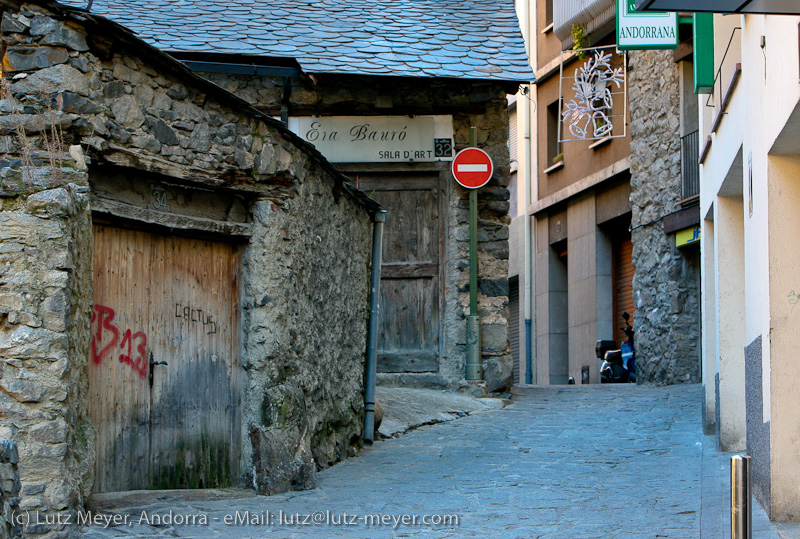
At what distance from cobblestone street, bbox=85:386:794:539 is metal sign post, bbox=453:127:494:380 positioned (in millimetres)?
1577

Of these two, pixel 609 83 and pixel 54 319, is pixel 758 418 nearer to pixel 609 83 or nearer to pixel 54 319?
pixel 54 319

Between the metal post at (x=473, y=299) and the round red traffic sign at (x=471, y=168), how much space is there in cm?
10

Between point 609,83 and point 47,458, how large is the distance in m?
15.0

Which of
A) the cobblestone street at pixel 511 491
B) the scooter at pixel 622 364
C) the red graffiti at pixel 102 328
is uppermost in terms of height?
the red graffiti at pixel 102 328

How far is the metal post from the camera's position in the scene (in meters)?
11.9

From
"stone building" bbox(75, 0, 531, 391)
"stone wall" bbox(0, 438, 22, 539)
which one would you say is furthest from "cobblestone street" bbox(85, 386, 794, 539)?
"stone building" bbox(75, 0, 531, 391)

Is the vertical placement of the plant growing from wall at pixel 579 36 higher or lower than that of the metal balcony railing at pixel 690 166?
higher

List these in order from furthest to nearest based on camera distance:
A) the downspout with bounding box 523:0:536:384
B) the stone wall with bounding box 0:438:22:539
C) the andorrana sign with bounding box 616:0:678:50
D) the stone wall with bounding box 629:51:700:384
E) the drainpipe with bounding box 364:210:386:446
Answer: the downspout with bounding box 523:0:536:384 → the stone wall with bounding box 629:51:700:384 → the andorrana sign with bounding box 616:0:678:50 → the drainpipe with bounding box 364:210:386:446 → the stone wall with bounding box 0:438:22:539

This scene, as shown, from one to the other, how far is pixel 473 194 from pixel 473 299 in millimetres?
1210

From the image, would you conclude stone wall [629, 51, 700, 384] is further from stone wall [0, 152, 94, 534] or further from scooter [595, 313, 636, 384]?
stone wall [0, 152, 94, 534]

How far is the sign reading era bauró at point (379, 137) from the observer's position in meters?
12.1

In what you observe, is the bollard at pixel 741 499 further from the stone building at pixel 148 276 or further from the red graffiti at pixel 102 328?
the red graffiti at pixel 102 328

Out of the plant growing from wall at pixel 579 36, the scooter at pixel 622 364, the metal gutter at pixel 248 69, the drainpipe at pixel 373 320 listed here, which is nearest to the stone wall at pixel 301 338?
the drainpipe at pixel 373 320

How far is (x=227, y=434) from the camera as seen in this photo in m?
7.21
